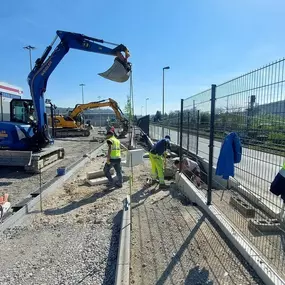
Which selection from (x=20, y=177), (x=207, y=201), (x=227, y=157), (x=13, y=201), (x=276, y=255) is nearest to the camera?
(x=276, y=255)

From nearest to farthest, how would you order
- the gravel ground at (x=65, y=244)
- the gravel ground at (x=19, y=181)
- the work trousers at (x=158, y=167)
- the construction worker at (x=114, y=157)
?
the gravel ground at (x=65, y=244) → the gravel ground at (x=19, y=181) → the work trousers at (x=158, y=167) → the construction worker at (x=114, y=157)

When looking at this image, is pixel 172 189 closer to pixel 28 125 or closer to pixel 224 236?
pixel 224 236

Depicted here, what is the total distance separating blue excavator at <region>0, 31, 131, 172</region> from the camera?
10.7m

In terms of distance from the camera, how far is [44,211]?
6.54 metres

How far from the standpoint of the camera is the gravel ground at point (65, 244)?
3.91 metres

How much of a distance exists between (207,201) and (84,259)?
263 centimetres

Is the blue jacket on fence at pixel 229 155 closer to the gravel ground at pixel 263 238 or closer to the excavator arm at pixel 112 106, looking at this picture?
the gravel ground at pixel 263 238

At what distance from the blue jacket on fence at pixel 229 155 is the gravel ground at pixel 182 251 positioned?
99 centimetres

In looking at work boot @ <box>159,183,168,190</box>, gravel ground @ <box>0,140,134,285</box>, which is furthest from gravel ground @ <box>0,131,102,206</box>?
work boot @ <box>159,183,168,190</box>

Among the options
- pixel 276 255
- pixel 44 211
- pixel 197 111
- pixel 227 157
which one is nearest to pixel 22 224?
pixel 44 211

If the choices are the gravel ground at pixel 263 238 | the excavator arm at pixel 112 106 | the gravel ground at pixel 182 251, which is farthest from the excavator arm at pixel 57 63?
the excavator arm at pixel 112 106

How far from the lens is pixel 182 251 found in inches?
166

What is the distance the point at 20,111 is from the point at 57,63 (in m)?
2.52

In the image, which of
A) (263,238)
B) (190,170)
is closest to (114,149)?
(190,170)
